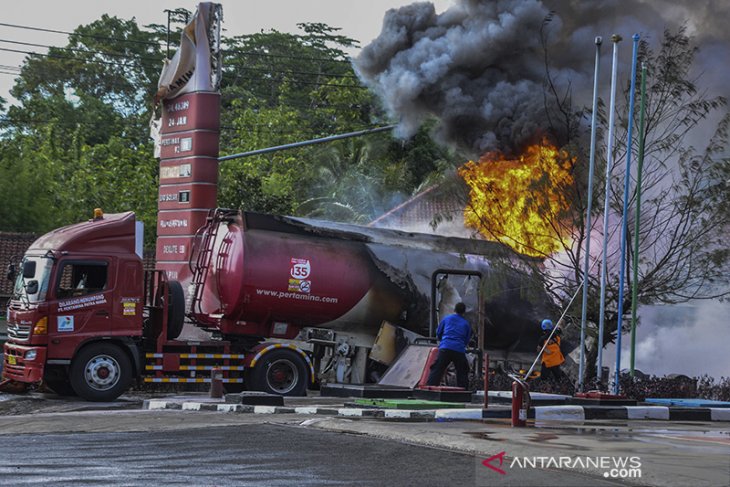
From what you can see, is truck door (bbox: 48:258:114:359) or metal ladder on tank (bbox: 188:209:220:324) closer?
truck door (bbox: 48:258:114:359)

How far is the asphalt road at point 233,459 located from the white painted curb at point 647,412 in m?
5.47

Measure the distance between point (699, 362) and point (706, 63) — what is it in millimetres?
6519

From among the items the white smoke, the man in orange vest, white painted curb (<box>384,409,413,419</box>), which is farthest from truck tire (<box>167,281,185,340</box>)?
the white smoke

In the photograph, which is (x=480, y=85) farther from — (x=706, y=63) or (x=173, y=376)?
(x=173, y=376)

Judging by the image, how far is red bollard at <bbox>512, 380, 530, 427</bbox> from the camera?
13.8m

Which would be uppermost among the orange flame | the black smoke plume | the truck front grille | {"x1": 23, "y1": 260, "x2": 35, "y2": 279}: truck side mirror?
the black smoke plume

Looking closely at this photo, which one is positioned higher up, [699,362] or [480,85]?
[480,85]

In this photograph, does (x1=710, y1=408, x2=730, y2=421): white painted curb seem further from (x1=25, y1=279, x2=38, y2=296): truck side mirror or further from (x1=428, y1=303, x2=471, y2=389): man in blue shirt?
(x1=25, y1=279, x2=38, y2=296): truck side mirror

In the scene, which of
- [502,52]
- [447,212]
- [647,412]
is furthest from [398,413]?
[502,52]

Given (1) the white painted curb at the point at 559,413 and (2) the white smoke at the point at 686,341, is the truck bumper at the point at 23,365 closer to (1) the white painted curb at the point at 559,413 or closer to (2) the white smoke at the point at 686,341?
(1) the white painted curb at the point at 559,413

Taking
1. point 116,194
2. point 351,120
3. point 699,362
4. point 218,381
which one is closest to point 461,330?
point 218,381

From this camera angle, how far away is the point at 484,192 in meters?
22.7

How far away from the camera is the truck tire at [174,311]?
20.9 m

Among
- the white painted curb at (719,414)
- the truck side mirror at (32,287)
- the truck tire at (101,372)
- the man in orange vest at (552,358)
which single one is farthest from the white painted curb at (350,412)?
the man in orange vest at (552,358)
